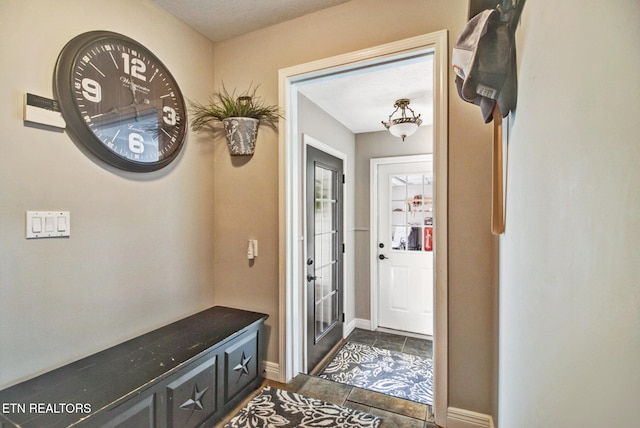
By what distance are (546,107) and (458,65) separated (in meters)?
0.45

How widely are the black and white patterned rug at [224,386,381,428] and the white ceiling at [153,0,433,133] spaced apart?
2142mm

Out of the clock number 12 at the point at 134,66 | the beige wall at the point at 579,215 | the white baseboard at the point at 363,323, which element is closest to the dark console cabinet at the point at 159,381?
the beige wall at the point at 579,215

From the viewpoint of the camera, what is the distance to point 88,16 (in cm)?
153

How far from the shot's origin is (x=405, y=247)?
372 centimetres

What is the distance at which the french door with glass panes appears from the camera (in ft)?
8.60

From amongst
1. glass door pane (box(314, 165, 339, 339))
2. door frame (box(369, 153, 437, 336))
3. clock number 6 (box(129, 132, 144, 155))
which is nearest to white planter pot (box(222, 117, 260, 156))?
clock number 6 (box(129, 132, 144, 155))

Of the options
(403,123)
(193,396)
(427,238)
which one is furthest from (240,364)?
(427,238)

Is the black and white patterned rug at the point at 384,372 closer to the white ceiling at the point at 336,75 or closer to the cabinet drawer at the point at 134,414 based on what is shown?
the cabinet drawer at the point at 134,414

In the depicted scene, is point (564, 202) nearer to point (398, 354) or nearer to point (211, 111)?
point (211, 111)

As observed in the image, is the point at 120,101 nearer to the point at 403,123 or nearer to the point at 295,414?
the point at 295,414

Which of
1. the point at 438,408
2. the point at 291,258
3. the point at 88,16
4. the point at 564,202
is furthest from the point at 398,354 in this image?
the point at 88,16

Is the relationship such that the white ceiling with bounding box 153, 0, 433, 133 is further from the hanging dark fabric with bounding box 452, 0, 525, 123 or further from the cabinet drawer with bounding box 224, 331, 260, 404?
the cabinet drawer with bounding box 224, 331, 260, 404

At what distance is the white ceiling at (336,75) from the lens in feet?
6.25

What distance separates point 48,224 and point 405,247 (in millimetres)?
3345
